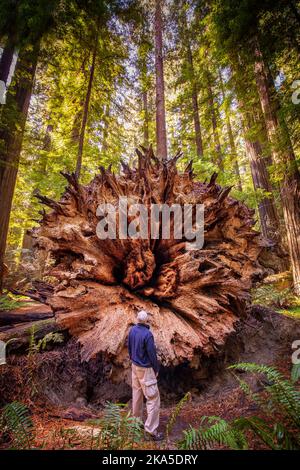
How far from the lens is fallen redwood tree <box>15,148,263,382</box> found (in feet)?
11.7

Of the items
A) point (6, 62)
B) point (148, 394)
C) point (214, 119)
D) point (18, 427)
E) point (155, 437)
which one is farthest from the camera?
point (214, 119)

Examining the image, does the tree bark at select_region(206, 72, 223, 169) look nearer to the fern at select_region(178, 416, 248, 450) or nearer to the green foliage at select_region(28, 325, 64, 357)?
the green foliage at select_region(28, 325, 64, 357)

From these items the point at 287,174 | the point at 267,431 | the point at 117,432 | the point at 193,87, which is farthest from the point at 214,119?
the point at 117,432

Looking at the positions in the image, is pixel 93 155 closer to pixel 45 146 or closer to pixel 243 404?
pixel 45 146

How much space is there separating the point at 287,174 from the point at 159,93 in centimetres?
686

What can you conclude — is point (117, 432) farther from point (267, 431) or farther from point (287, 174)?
point (287, 174)

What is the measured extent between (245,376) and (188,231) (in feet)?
8.43

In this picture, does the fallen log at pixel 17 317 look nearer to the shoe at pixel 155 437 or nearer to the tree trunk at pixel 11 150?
the tree trunk at pixel 11 150

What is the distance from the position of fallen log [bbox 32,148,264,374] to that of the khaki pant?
1.12 feet

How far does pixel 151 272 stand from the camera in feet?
13.6

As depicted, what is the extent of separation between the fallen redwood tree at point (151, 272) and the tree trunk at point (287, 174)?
267 cm

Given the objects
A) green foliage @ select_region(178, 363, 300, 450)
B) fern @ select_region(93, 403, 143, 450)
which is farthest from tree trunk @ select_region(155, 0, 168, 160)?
fern @ select_region(93, 403, 143, 450)

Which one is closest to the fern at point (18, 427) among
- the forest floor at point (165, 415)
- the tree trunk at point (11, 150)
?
the forest floor at point (165, 415)
